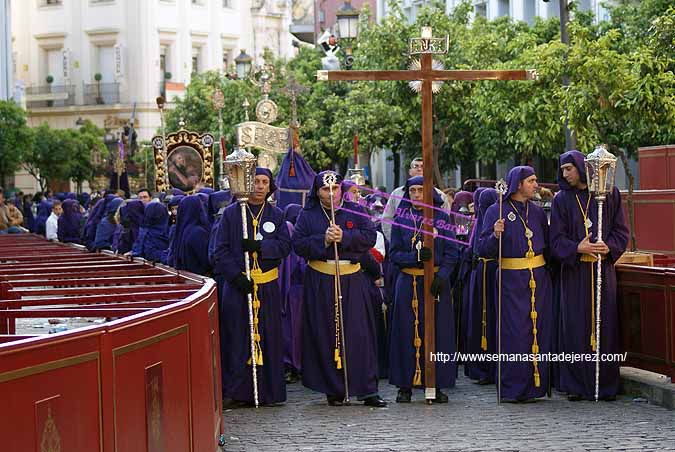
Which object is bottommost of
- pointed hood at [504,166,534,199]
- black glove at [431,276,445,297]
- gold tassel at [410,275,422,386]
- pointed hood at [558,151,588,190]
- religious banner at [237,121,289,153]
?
gold tassel at [410,275,422,386]

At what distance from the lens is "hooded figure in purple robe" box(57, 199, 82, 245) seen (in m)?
30.8

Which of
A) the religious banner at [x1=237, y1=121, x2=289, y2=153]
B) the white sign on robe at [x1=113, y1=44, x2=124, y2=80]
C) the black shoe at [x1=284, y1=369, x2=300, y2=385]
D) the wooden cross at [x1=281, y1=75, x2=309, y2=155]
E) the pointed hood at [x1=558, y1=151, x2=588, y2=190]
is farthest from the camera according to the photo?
the white sign on robe at [x1=113, y1=44, x2=124, y2=80]

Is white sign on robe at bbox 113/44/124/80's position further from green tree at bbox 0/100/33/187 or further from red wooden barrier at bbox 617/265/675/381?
red wooden barrier at bbox 617/265/675/381

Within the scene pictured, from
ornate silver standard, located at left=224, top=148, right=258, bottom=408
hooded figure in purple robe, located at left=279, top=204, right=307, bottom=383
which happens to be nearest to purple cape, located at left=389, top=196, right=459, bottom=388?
ornate silver standard, located at left=224, top=148, right=258, bottom=408

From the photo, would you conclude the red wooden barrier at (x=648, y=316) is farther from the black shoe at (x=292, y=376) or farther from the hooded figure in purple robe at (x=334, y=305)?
the black shoe at (x=292, y=376)

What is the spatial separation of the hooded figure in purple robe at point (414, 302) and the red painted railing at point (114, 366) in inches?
101

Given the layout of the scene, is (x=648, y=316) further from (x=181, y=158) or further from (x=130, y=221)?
(x=181, y=158)

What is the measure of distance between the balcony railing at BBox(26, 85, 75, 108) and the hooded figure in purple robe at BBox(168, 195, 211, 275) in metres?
65.7

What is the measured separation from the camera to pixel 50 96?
80312 millimetres

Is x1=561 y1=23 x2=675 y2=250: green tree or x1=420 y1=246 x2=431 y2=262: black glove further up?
x1=561 y1=23 x2=675 y2=250: green tree

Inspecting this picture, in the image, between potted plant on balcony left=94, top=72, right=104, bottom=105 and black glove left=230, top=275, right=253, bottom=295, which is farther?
potted plant on balcony left=94, top=72, right=104, bottom=105

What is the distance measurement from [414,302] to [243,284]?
4.81ft

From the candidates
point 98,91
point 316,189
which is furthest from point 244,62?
point 98,91

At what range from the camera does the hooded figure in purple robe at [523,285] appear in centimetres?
1377
